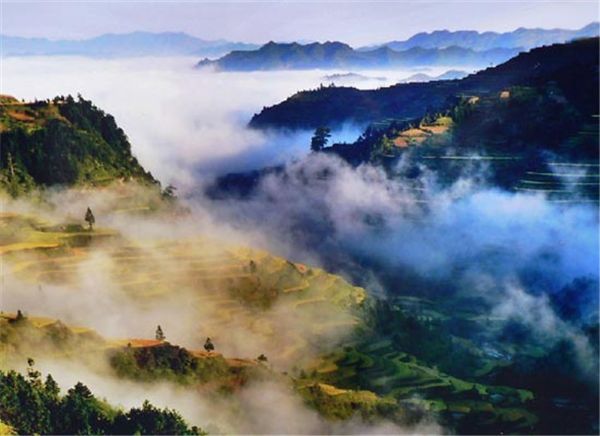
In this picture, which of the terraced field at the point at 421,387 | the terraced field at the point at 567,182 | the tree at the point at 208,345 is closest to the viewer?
the tree at the point at 208,345

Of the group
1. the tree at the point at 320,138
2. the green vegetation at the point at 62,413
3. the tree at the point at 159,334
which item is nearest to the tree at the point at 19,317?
the green vegetation at the point at 62,413

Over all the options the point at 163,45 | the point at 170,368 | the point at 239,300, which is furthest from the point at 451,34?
the point at 170,368

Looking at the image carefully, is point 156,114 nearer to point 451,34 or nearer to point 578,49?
point 451,34

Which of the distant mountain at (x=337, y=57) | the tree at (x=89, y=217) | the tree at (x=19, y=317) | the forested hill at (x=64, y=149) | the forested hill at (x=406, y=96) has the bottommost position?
the tree at (x=19, y=317)

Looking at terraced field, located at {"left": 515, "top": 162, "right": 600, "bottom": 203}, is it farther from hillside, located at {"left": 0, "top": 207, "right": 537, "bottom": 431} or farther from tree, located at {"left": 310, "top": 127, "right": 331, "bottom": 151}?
tree, located at {"left": 310, "top": 127, "right": 331, "bottom": 151}

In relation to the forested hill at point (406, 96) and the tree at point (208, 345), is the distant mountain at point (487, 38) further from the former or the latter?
the tree at point (208, 345)
